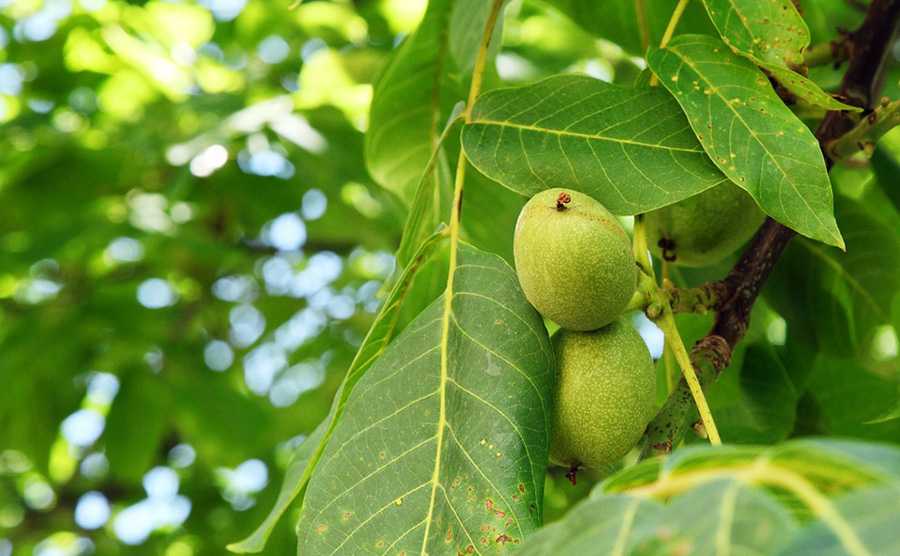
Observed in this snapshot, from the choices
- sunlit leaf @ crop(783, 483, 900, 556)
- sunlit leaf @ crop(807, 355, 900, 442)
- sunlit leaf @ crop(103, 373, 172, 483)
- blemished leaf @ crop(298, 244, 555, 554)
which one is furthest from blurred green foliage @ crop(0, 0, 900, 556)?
sunlit leaf @ crop(783, 483, 900, 556)

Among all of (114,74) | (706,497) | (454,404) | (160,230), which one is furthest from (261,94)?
(706,497)

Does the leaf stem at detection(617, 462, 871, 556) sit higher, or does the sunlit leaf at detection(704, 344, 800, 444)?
the leaf stem at detection(617, 462, 871, 556)

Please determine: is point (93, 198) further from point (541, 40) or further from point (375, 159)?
point (375, 159)

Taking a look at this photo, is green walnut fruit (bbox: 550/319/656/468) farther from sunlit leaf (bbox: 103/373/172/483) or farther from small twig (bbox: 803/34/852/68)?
sunlit leaf (bbox: 103/373/172/483)

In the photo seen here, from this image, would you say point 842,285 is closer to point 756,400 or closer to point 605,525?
point 756,400

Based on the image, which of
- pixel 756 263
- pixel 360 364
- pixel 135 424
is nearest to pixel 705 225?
pixel 756 263
